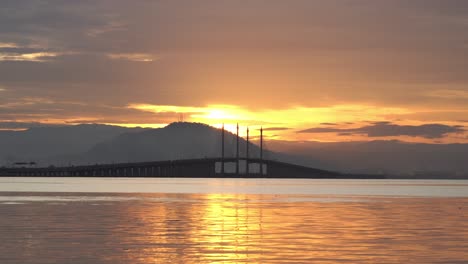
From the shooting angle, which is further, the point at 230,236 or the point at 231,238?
the point at 230,236

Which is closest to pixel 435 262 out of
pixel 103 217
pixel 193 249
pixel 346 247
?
pixel 346 247

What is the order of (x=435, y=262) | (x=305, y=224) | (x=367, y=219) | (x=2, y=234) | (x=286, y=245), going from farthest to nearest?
(x=367, y=219) < (x=305, y=224) < (x=2, y=234) < (x=286, y=245) < (x=435, y=262)

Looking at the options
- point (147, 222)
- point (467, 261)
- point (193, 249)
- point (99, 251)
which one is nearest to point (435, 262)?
point (467, 261)

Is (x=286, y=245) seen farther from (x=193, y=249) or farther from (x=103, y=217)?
(x=103, y=217)

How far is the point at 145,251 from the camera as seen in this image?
A: 31125 millimetres

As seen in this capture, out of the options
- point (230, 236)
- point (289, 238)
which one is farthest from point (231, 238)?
point (289, 238)

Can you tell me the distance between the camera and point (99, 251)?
30984 mm

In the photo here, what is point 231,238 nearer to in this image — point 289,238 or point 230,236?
point 230,236

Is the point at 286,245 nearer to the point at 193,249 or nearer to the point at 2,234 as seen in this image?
the point at 193,249

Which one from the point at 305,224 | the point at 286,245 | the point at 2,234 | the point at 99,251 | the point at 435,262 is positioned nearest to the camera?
the point at 435,262

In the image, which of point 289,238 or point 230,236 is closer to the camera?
point 289,238

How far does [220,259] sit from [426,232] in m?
14.4

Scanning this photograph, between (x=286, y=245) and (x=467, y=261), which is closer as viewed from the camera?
(x=467, y=261)

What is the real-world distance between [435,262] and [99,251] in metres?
10.6
